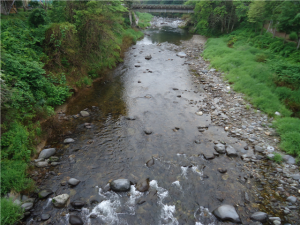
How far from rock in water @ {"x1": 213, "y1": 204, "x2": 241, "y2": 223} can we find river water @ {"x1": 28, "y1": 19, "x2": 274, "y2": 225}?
241 millimetres

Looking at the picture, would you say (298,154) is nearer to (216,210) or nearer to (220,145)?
(220,145)

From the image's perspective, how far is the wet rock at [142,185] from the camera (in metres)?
6.99

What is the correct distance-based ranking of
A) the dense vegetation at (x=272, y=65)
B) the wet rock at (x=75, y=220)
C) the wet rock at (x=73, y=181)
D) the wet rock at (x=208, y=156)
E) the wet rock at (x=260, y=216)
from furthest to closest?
the dense vegetation at (x=272, y=65)
the wet rock at (x=208, y=156)
the wet rock at (x=73, y=181)
the wet rock at (x=260, y=216)
the wet rock at (x=75, y=220)

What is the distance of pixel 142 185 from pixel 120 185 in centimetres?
89

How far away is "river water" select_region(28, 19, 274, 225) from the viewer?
248 inches

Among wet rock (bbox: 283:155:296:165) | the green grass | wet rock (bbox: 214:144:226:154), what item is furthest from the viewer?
the green grass

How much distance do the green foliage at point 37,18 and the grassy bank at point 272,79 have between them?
54.2 ft

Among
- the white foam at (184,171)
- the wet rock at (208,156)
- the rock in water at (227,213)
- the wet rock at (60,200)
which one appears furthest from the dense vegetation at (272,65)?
the wet rock at (60,200)

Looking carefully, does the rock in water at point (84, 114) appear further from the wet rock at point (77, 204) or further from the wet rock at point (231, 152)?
the wet rock at point (231, 152)

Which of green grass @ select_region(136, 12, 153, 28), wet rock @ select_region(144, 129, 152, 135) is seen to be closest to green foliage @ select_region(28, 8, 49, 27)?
wet rock @ select_region(144, 129, 152, 135)

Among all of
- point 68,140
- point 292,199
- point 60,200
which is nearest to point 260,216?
point 292,199

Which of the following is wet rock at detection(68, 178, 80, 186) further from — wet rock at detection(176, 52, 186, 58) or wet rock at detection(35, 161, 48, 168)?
wet rock at detection(176, 52, 186, 58)

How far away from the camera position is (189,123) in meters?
11.2

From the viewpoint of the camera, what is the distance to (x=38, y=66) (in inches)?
397
